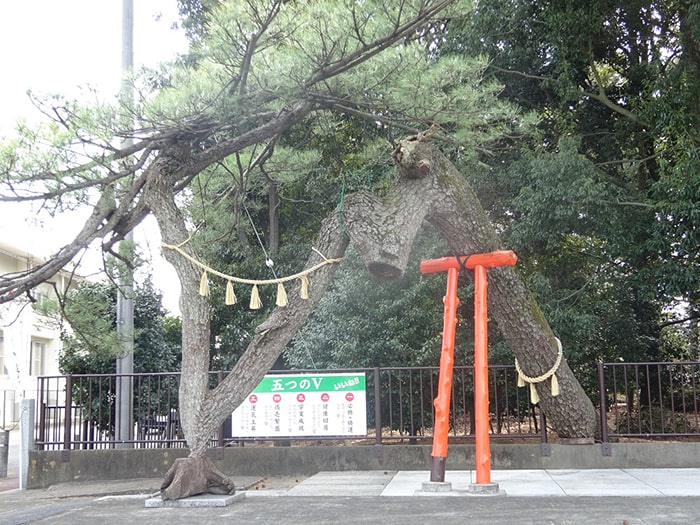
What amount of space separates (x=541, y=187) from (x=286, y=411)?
17.0 feet

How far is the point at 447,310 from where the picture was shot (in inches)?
273

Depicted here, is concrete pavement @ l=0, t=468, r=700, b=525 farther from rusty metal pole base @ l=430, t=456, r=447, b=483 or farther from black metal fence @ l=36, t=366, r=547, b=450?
black metal fence @ l=36, t=366, r=547, b=450

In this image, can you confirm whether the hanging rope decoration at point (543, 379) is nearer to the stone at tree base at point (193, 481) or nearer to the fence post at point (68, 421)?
the stone at tree base at point (193, 481)

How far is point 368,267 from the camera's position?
708 centimetres

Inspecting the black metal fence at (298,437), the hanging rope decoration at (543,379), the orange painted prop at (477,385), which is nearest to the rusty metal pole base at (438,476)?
the orange painted prop at (477,385)

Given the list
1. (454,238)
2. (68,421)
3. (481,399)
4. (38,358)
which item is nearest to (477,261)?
(454,238)

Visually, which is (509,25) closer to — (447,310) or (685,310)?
(685,310)

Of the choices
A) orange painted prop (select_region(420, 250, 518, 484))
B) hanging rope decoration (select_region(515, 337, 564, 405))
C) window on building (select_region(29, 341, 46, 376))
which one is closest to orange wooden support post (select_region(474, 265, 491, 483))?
orange painted prop (select_region(420, 250, 518, 484))

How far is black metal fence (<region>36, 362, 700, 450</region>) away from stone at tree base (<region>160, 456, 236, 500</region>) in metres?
2.43

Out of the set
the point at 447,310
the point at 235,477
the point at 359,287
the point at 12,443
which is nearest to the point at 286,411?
the point at 235,477

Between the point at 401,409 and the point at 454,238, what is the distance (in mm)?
3019

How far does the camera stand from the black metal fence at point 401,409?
9172mm

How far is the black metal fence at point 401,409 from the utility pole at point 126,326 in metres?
0.14

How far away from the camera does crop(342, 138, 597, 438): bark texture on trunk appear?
7086mm
